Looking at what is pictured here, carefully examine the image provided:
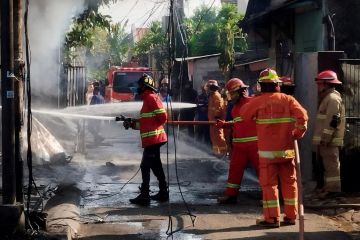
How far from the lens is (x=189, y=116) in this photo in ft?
57.3

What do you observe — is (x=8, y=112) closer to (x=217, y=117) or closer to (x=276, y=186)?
(x=276, y=186)

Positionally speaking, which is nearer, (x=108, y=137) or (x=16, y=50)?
(x=16, y=50)

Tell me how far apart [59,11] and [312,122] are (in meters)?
5.23

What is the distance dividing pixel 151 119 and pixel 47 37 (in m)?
4.38

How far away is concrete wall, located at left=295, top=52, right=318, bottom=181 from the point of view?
904 centimetres

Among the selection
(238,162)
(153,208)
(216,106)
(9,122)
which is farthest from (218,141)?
(9,122)

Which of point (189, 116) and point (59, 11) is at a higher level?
point (59, 11)

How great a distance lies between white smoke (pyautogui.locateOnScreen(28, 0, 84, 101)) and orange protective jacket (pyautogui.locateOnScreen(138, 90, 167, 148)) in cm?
385

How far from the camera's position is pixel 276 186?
657cm

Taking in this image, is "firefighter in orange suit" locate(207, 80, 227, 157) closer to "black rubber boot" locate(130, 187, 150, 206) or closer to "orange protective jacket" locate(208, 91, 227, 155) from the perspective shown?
"orange protective jacket" locate(208, 91, 227, 155)

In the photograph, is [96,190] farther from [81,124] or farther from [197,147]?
[197,147]

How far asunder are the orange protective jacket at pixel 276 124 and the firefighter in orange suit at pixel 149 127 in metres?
1.71

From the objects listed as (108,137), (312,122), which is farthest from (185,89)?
(312,122)

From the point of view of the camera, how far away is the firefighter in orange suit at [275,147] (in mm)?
6527
